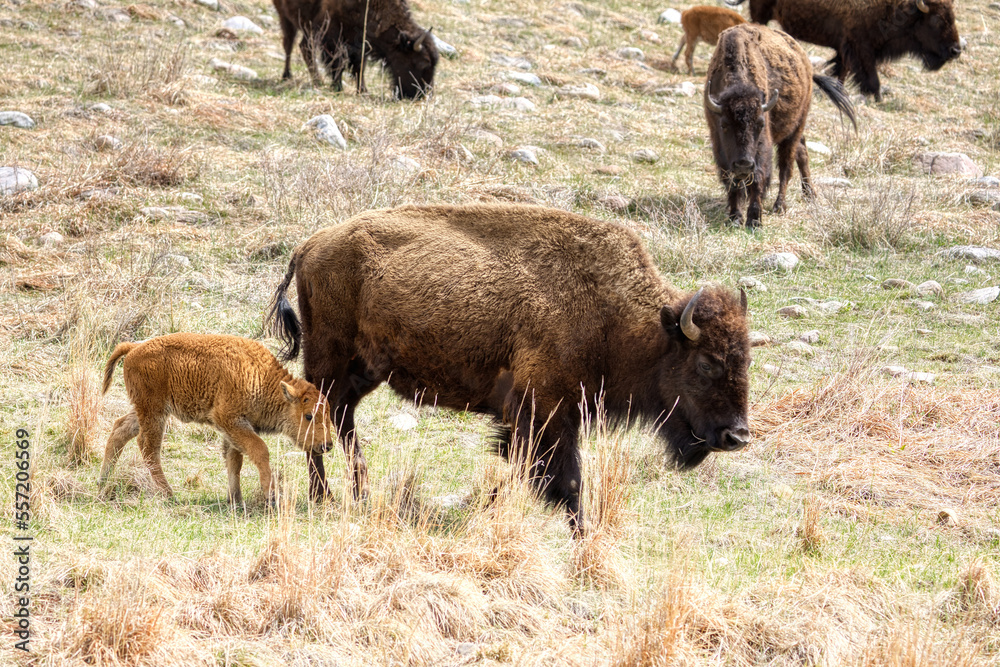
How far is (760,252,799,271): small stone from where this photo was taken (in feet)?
31.8

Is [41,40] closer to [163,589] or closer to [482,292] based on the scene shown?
[482,292]

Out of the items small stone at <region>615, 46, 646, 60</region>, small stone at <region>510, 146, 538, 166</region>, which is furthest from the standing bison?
small stone at <region>615, 46, 646, 60</region>

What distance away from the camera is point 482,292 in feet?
17.7

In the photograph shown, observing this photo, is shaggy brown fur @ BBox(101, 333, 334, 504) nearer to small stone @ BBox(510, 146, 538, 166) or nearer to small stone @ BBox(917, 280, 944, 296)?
small stone @ BBox(917, 280, 944, 296)

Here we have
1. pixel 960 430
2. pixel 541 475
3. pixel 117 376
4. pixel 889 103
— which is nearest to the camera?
pixel 541 475

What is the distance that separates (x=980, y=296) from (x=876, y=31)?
8.72 metres

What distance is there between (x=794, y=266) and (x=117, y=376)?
19.7 ft

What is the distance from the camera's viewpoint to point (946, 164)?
13.4 metres

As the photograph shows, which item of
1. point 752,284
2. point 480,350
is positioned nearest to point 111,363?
point 480,350

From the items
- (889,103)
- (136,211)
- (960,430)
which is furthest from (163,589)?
(889,103)

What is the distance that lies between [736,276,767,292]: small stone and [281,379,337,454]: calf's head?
4.75 metres

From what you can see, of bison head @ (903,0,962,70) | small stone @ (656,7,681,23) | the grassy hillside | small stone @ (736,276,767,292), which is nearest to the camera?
the grassy hillside

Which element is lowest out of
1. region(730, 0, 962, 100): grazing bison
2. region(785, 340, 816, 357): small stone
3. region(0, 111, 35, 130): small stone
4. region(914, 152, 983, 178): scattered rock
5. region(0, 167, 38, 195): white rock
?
region(0, 167, 38, 195): white rock

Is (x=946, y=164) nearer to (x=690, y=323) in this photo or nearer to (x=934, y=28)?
(x=934, y=28)
